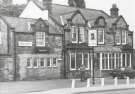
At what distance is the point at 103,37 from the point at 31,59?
34.5ft

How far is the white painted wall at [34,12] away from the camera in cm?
4155

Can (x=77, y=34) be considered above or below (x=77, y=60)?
above

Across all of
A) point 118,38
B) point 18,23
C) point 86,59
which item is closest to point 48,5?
point 18,23

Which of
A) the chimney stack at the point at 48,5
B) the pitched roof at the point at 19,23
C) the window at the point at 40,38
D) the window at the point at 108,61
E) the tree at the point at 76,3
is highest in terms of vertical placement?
the tree at the point at 76,3

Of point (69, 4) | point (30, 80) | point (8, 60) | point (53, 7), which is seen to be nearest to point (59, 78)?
point (30, 80)

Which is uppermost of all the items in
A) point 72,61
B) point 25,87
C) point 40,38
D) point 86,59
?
point 40,38

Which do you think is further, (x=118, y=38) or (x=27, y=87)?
(x=118, y=38)

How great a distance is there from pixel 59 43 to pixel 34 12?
6580 mm

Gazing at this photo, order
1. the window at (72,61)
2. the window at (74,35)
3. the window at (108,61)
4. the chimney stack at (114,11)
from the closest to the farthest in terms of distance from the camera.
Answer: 1. the window at (72,61)
2. the window at (74,35)
3. the window at (108,61)
4. the chimney stack at (114,11)

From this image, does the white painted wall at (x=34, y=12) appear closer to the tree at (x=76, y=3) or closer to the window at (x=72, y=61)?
the window at (x=72, y=61)

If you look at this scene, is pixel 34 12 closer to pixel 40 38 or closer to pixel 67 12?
pixel 67 12

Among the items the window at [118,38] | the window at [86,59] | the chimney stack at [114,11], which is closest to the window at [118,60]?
the window at [118,38]

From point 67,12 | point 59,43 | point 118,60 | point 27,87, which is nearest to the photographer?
point 27,87

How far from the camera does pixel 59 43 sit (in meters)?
38.8
